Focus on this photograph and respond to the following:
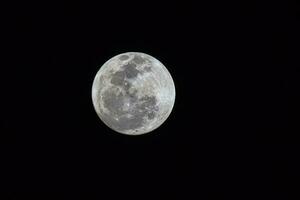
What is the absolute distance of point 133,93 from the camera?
705 cm

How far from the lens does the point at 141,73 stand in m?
7.18

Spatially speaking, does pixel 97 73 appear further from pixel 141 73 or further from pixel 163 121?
pixel 163 121

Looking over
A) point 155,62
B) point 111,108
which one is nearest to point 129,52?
point 155,62

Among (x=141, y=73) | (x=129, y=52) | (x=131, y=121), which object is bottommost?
(x=131, y=121)

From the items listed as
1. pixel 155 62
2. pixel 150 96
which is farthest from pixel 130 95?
A: pixel 155 62

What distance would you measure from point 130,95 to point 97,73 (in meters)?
0.86

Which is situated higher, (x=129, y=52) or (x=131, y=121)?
(x=129, y=52)

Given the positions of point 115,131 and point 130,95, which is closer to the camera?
point 130,95

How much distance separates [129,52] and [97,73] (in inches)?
24.0

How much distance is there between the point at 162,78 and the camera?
24.2 ft

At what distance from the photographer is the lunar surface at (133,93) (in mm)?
7090

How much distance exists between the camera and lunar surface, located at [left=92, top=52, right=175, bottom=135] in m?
7.09

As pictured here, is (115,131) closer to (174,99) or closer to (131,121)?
(131,121)

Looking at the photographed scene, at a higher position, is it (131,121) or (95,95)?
(95,95)
